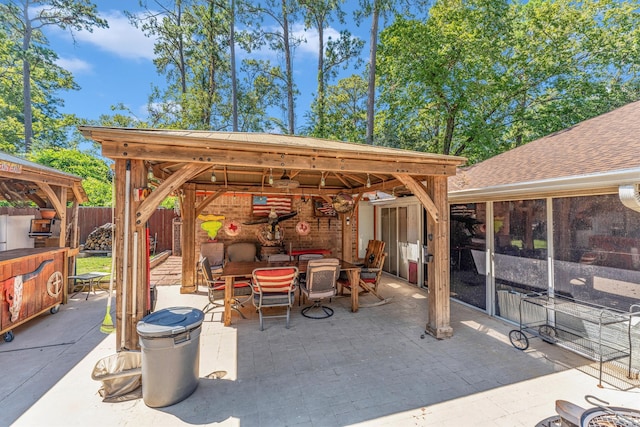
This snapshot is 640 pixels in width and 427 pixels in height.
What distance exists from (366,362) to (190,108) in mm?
14823

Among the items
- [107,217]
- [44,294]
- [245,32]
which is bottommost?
[44,294]

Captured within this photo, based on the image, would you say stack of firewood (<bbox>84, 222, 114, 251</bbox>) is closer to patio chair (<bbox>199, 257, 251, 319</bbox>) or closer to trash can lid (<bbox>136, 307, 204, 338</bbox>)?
patio chair (<bbox>199, 257, 251, 319</bbox>)

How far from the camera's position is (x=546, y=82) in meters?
11.4

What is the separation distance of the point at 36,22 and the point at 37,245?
15811 mm

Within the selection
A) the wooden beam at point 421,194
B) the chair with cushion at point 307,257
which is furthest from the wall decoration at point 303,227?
the wooden beam at point 421,194

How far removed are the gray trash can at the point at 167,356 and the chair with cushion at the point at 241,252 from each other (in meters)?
5.23

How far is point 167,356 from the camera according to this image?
2643mm

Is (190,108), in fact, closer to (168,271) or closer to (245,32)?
(245,32)

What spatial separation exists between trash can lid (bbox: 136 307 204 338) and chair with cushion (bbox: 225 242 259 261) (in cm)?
505

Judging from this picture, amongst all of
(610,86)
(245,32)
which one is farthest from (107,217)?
(610,86)

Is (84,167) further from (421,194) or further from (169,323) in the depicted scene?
(421,194)

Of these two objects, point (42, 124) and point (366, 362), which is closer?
point (366, 362)

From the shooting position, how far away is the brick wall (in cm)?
818

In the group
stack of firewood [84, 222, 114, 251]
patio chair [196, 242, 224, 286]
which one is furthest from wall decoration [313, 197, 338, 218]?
stack of firewood [84, 222, 114, 251]
